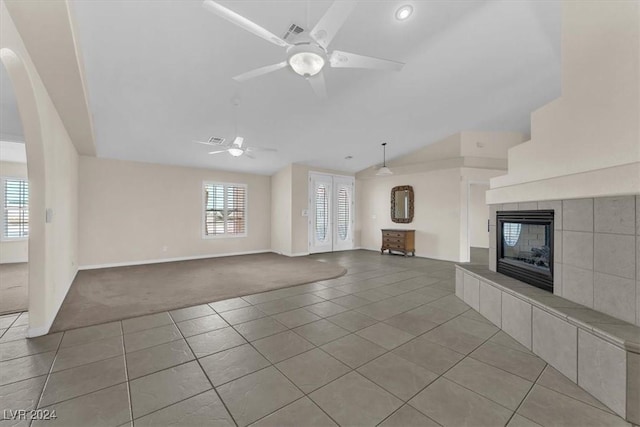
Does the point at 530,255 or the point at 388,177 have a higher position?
the point at 388,177

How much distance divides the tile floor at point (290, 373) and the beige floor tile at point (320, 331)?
0.01 meters

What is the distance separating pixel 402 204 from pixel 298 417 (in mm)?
7039

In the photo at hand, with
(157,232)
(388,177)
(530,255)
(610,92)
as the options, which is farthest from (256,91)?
(388,177)

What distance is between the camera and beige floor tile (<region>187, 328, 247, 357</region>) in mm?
2375

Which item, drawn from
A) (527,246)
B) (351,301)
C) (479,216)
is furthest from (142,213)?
(479,216)

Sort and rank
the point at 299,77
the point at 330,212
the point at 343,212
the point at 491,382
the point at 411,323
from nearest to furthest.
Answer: the point at 491,382 < the point at 411,323 < the point at 299,77 < the point at 330,212 < the point at 343,212

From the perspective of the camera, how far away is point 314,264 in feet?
20.7

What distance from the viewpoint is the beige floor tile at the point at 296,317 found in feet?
9.64

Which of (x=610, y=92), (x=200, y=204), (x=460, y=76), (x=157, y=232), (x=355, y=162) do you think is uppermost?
(x=460, y=76)

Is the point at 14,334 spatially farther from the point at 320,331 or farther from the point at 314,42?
the point at 314,42

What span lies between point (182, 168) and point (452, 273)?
6.91 meters

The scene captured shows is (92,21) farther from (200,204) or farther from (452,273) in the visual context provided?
(452,273)

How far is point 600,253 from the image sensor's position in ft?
6.79

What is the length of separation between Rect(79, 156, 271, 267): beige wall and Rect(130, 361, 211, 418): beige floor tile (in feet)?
17.4
